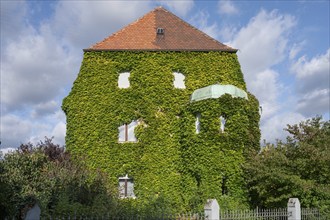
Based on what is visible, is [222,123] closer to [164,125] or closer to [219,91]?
[219,91]

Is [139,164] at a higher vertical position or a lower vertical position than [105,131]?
lower

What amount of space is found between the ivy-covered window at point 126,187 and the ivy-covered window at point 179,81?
20.3 ft

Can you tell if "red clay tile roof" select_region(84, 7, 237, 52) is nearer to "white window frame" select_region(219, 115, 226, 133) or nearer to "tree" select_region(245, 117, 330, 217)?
"white window frame" select_region(219, 115, 226, 133)

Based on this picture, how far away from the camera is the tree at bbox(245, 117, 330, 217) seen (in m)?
18.9

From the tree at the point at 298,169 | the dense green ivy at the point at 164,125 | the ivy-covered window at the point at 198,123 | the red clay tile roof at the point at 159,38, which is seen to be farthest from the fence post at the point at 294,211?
the red clay tile roof at the point at 159,38

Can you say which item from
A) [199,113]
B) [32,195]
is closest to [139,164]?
[199,113]

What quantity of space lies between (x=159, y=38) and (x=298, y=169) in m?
12.3

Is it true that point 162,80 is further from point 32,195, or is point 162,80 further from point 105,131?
point 32,195

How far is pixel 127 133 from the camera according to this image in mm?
25391

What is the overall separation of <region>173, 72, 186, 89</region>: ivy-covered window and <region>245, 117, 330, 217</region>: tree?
7.15 m

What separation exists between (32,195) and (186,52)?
12368 mm

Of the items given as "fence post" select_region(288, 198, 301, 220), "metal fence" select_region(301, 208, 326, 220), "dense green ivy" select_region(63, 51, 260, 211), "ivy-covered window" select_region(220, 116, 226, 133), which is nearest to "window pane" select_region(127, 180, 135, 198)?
"dense green ivy" select_region(63, 51, 260, 211)

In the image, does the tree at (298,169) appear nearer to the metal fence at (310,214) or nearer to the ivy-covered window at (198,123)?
the metal fence at (310,214)

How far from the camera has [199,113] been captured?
23.7 meters
